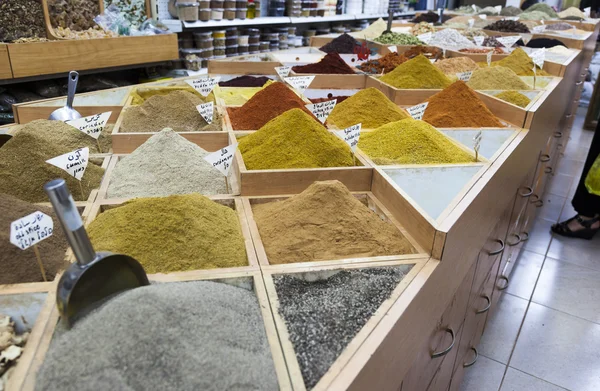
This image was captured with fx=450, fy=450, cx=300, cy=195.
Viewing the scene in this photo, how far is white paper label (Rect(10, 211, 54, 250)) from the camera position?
0.87m

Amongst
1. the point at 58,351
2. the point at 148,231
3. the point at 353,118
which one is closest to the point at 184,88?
the point at 353,118

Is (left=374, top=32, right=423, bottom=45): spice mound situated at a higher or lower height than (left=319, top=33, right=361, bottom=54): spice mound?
higher

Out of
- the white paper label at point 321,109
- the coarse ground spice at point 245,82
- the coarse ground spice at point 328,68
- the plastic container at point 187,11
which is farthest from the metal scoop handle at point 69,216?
the plastic container at point 187,11

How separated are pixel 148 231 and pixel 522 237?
2.18 m

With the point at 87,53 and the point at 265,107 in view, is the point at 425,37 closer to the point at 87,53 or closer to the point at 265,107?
the point at 265,107

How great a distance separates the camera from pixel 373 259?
1.06 metres

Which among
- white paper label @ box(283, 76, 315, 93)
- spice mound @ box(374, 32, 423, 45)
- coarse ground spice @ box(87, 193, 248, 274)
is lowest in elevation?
coarse ground spice @ box(87, 193, 248, 274)

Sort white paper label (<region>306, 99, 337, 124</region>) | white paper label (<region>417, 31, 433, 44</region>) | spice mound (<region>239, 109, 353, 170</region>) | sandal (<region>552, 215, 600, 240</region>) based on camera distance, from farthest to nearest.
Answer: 1. white paper label (<region>417, 31, 433, 44</region>)
2. sandal (<region>552, 215, 600, 240</region>)
3. white paper label (<region>306, 99, 337, 124</region>)
4. spice mound (<region>239, 109, 353, 170</region>)

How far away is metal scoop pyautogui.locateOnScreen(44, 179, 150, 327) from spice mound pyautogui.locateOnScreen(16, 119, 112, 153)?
2.98ft

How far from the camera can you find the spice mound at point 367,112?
1917 mm

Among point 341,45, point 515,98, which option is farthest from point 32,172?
point 341,45

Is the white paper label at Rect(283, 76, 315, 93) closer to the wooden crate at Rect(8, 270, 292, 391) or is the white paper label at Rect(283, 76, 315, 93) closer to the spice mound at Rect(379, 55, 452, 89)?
the spice mound at Rect(379, 55, 452, 89)

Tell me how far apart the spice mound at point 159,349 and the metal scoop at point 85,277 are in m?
0.03

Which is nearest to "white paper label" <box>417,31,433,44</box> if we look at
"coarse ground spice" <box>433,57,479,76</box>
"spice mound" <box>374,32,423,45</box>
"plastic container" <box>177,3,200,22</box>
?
"spice mound" <box>374,32,423,45</box>
